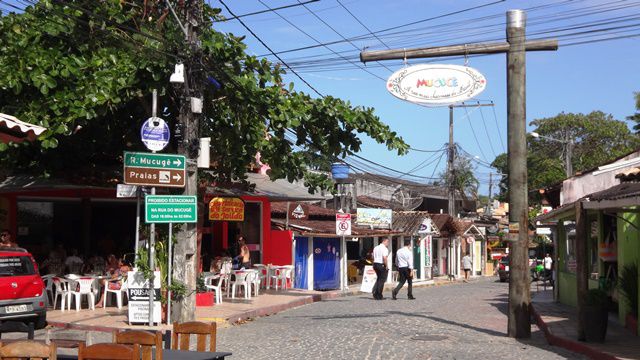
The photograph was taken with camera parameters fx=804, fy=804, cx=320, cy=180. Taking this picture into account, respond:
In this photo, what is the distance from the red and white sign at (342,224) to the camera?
28.0 m

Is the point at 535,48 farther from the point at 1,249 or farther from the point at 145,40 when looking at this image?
the point at 1,249

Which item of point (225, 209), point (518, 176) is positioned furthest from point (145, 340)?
point (225, 209)

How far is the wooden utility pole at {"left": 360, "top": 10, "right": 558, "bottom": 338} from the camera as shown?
1491 centimetres

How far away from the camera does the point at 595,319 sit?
13.3m

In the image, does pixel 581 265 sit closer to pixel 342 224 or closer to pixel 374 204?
pixel 342 224

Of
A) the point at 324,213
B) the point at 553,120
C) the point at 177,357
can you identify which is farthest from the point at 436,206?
the point at 177,357

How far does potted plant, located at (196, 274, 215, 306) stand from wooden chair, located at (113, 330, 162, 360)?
41.6 ft

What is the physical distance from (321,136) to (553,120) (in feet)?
162

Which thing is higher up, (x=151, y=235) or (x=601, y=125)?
(x=601, y=125)

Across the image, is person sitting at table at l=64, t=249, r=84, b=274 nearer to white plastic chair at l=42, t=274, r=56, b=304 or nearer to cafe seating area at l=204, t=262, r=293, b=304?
white plastic chair at l=42, t=274, r=56, b=304

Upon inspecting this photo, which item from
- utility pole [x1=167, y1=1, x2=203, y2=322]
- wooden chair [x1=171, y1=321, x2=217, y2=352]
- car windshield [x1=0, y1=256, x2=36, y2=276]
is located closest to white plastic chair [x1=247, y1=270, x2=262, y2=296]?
utility pole [x1=167, y1=1, x2=203, y2=322]

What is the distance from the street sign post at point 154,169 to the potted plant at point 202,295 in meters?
4.92

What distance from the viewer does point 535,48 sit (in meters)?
15.0

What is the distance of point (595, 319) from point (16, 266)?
10.9m
